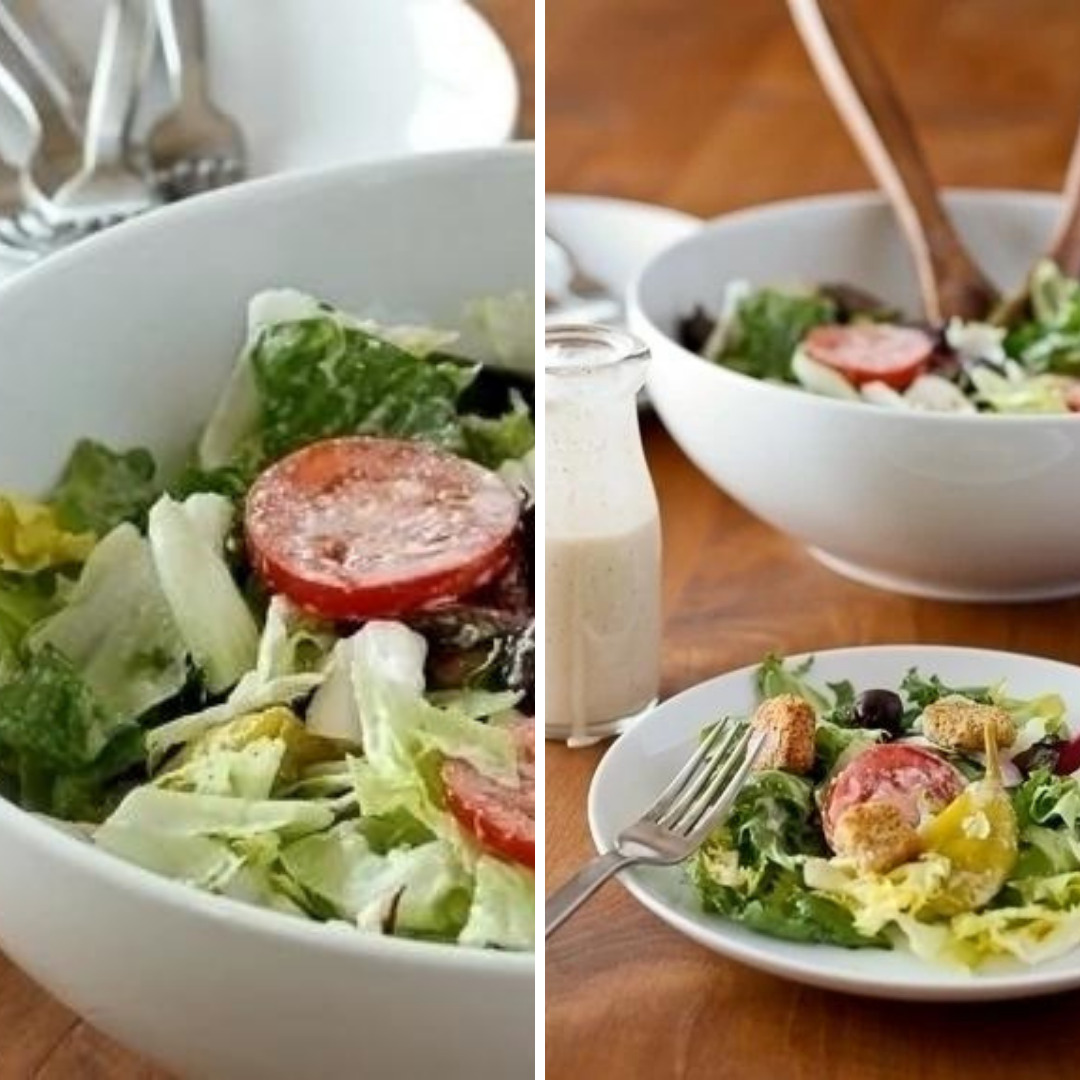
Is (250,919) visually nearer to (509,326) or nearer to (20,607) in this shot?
(20,607)

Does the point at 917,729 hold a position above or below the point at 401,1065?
below

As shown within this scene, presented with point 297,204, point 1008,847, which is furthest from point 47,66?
point 1008,847

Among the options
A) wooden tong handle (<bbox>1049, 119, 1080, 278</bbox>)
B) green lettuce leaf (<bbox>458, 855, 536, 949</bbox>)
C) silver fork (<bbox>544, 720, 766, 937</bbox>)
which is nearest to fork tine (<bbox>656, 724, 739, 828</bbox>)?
silver fork (<bbox>544, 720, 766, 937</bbox>)

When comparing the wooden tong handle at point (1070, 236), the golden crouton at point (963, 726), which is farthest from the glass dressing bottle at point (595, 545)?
the wooden tong handle at point (1070, 236)

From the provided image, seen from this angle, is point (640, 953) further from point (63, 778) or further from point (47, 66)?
point (47, 66)

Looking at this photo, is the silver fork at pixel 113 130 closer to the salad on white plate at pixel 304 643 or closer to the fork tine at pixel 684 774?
the salad on white plate at pixel 304 643

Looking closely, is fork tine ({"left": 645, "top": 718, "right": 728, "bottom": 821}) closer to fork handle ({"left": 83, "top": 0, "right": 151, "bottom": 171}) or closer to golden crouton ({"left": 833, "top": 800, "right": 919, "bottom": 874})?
golden crouton ({"left": 833, "top": 800, "right": 919, "bottom": 874})

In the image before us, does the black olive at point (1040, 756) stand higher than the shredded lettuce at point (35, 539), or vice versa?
the shredded lettuce at point (35, 539)

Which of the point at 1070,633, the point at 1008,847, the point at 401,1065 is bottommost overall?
the point at 1070,633
